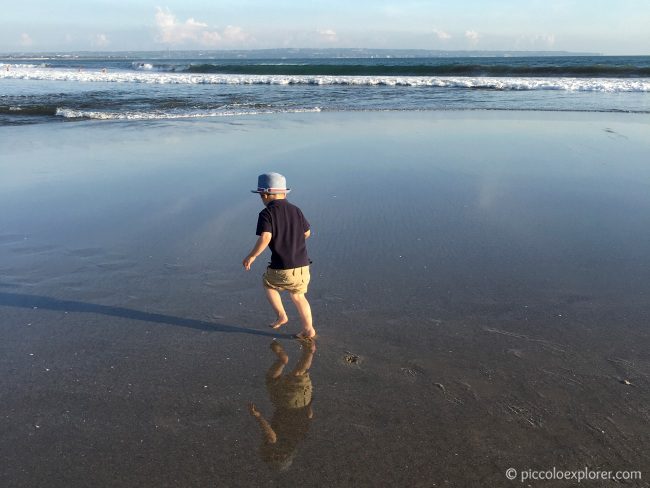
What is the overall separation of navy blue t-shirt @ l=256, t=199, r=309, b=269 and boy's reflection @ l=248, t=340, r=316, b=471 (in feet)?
2.06

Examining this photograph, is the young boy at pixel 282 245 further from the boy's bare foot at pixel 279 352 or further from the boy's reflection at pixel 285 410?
the boy's reflection at pixel 285 410

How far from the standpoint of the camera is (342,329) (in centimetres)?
419

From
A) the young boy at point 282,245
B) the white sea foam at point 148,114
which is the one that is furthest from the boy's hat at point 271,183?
the white sea foam at point 148,114

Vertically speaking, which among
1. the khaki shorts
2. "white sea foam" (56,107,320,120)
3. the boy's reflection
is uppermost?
"white sea foam" (56,107,320,120)

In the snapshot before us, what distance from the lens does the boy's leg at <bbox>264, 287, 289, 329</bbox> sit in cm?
410

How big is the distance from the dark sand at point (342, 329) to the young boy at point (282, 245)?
29cm

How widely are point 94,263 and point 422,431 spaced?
3725 mm

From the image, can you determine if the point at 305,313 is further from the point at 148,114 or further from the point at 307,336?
the point at 148,114

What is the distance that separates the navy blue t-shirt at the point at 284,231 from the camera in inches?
152

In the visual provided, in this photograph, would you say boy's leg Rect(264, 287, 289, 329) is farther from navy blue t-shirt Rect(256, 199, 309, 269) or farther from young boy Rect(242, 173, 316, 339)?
navy blue t-shirt Rect(256, 199, 309, 269)

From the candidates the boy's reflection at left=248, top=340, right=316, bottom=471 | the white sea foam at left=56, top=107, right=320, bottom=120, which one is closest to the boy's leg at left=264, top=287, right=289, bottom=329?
the boy's reflection at left=248, top=340, right=316, bottom=471

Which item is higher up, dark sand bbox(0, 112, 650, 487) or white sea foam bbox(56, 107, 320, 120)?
white sea foam bbox(56, 107, 320, 120)

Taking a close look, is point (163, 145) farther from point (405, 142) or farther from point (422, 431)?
point (422, 431)

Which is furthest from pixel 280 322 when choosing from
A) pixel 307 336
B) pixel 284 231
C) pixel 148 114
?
pixel 148 114
